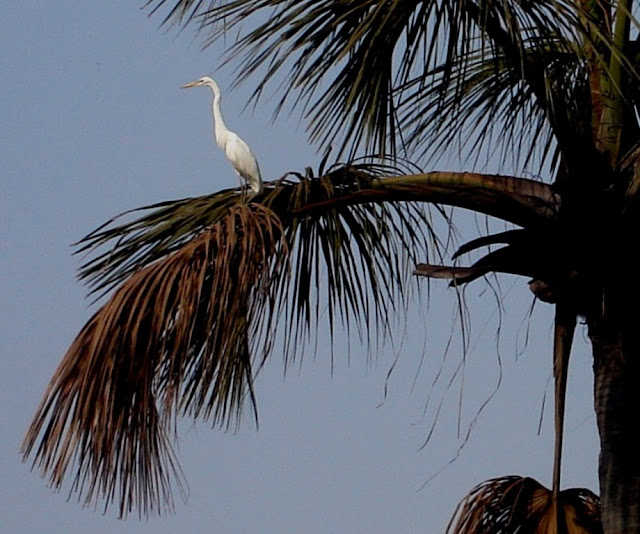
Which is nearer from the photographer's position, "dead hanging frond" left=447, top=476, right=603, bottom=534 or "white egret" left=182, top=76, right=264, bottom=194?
"dead hanging frond" left=447, top=476, right=603, bottom=534

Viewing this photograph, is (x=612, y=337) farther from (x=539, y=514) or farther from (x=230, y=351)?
(x=230, y=351)

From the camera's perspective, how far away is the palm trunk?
5.13 m

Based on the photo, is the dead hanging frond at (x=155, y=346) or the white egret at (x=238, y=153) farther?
the white egret at (x=238, y=153)

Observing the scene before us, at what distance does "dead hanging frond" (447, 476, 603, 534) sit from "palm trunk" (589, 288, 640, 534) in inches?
15.1

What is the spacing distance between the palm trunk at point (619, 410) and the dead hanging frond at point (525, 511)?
38 cm

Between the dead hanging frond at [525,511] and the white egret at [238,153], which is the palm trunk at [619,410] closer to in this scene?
the dead hanging frond at [525,511]

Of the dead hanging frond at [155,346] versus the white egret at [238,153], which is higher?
the white egret at [238,153]

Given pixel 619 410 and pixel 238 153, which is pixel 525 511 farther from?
pixel 238 153

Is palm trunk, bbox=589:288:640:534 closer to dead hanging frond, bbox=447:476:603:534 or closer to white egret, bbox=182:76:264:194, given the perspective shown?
dead hanging frond, bbox=447:476:603:534

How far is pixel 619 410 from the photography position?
5199 mm

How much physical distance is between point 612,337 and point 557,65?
1076 millimetres

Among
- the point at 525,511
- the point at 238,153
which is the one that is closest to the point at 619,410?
the point at 525,511

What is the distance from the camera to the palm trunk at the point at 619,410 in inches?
202

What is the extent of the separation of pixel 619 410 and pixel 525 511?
Answer: 1.98 feet
